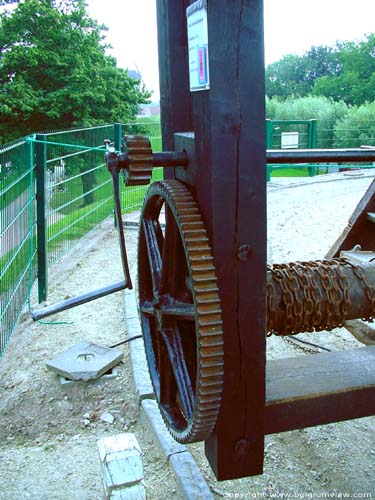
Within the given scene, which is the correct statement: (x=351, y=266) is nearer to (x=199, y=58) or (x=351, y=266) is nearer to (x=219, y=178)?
(x=219, y=178)

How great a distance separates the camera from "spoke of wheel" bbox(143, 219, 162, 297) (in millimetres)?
2332

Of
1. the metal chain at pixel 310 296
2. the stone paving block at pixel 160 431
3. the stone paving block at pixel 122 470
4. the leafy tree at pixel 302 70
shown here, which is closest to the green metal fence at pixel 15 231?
the stone paving block at pixel 160 431

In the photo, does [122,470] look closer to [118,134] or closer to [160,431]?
[160,431]

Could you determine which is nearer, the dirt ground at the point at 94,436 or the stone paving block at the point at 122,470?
the stone paving block at the point at 122,470

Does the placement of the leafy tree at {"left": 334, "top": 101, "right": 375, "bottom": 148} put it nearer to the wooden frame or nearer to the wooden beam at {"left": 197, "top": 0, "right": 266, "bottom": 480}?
the wooden frame

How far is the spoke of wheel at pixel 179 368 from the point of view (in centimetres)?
204

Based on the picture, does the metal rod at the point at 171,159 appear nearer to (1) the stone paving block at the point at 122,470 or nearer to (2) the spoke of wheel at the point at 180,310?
(2) the spoke of wheel at the point at 180,310

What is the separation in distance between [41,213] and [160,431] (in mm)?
3084

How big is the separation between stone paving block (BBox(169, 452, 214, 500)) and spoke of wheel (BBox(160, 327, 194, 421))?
31.8 inches

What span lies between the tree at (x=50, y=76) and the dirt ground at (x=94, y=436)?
15.4 m

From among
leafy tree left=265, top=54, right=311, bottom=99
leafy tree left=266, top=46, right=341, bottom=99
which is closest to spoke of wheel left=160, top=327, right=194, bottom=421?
leafy tree left=266, top=46, right=341, bottom=99

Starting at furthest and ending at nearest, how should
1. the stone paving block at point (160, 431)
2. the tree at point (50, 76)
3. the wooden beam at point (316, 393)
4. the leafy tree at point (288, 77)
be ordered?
1. the leafy tree at point (288, 77)
2. the tree at point (50, 76)
3. the stone paving block at point (160, 431)
4. the wooden beam at point (316, 393)

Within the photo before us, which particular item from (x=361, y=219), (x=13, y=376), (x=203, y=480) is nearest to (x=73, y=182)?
(x=13, y=376)

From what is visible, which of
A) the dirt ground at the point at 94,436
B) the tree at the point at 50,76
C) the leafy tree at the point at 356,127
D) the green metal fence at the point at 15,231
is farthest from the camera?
the leafy tree at the point at 356,127
